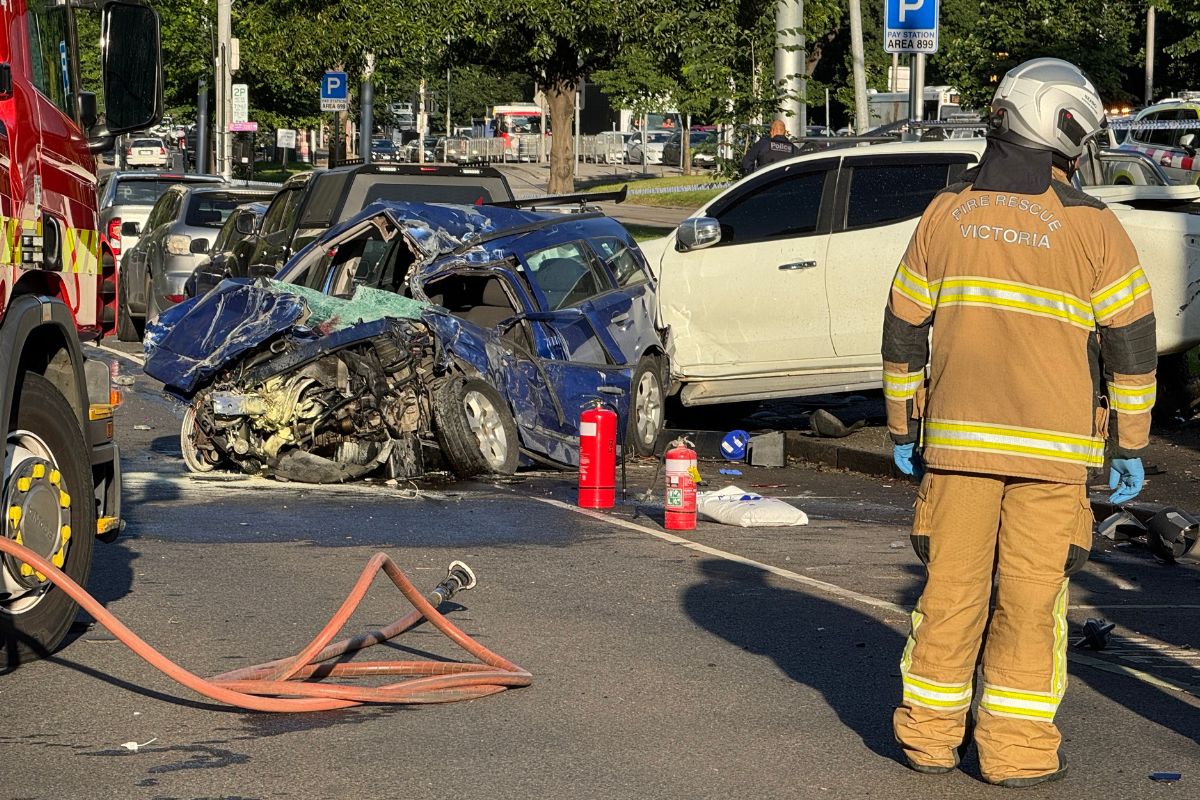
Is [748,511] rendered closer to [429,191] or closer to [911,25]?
[429,191]

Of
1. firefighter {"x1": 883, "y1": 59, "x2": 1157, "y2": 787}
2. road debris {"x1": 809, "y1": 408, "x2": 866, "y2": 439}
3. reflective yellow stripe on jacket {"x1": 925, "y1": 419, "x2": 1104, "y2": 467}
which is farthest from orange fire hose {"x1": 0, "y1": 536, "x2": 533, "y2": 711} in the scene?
road debris {"x1": 809, "y1": 408, "x2": 866, "y2": 439}

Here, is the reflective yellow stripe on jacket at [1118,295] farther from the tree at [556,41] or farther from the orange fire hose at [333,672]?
the tree at [556,41]

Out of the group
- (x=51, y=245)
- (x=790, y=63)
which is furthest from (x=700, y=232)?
(x=790, y=63)

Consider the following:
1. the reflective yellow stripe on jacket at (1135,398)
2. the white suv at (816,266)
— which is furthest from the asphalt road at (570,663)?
the white suv at (816,266)

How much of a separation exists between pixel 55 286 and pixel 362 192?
29.3ft

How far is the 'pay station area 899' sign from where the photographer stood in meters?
14.8

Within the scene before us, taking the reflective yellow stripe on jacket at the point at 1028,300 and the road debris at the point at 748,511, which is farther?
the road debris at the point at 748,511

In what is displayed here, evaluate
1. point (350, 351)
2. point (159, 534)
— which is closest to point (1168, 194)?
point (350, 351)

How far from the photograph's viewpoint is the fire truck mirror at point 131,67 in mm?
6438

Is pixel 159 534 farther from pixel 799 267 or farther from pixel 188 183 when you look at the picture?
pixel 188 183

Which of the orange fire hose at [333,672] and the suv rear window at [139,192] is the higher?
the suv rear window at [139,192]

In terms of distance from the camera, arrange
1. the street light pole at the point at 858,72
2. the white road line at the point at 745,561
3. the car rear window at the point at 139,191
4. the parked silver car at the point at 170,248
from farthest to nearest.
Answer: the car rear window at the point at 139,191
the street light pole at the point at 858,72
the parked silver car at the point at 170,248
the white road line at the point at 745,561

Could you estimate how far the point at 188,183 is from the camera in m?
23.2

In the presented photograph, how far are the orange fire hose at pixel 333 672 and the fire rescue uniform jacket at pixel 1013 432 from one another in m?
1.56
